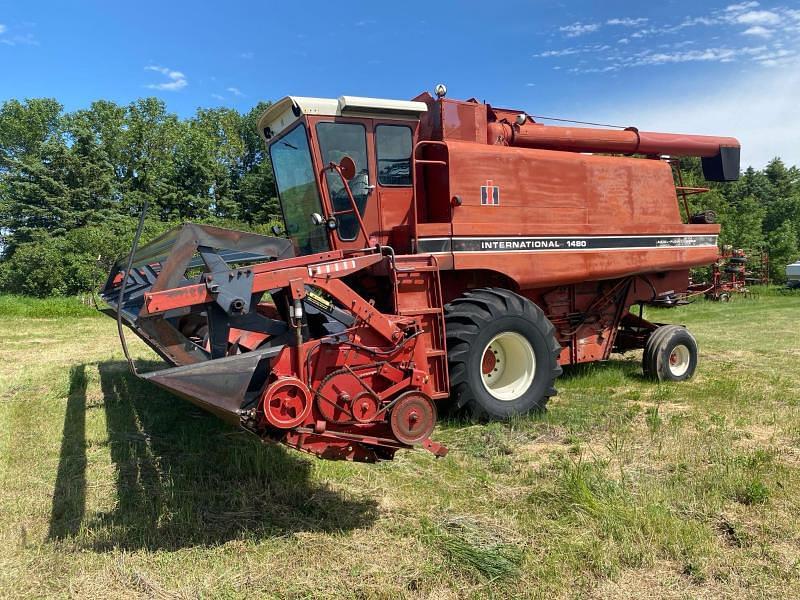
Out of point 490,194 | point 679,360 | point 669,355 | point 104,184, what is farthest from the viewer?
point 104,184

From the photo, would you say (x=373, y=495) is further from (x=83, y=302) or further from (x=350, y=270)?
(x=83, y=302)

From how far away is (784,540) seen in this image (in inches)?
127

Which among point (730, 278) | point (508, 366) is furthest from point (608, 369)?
point (730, 278)

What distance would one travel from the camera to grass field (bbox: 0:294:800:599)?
293 cm

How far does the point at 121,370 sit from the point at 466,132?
5.77 m

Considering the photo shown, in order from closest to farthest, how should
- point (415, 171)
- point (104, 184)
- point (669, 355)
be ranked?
point (415, 171) < point (669, 355) < point (104, 184)

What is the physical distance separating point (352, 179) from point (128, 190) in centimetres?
3487

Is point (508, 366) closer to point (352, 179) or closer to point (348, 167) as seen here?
point (352, 179)

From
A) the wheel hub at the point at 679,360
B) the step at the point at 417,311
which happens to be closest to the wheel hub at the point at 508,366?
the step at the point at 417,311

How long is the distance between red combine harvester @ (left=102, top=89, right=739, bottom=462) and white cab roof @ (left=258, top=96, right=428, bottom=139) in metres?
0.02

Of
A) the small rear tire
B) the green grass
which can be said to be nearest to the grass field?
the small rear tire

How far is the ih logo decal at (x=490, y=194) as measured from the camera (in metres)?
5.70

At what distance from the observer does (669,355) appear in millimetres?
7293

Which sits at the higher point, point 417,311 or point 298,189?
point 298,189
